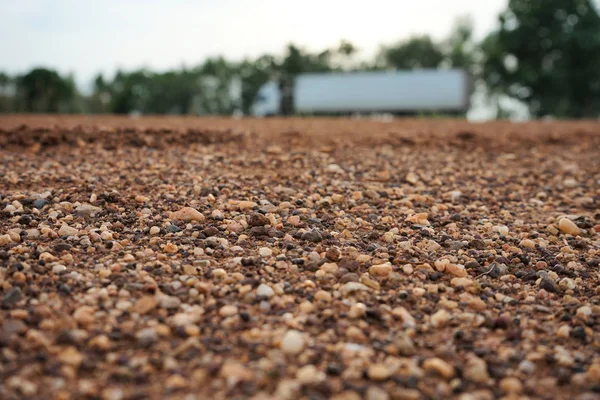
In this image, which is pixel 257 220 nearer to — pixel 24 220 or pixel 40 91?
pixel 24 220

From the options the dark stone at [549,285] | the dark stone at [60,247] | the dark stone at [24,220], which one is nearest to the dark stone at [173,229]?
the dark stone at [60,247]

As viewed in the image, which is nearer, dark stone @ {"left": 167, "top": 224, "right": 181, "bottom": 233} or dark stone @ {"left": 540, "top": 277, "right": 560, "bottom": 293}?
dark stone @ {"left": 540, "top": 277, "right": 560, "bottom": 293}

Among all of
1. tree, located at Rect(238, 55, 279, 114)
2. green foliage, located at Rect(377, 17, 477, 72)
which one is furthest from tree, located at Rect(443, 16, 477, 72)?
tree, located at Rect(238, 55, 279, 114)

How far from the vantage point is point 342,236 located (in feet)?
12.5

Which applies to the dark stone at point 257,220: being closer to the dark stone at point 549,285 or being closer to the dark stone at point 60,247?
the dark stone at point 60,247

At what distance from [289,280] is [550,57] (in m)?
29.2

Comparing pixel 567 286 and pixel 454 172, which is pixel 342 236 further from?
pixel 454 172

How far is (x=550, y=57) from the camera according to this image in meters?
28.7

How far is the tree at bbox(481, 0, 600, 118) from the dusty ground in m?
24.7

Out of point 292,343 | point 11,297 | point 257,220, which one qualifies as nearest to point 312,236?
point 257,220

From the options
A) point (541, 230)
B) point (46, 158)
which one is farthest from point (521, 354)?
point (46, 158)

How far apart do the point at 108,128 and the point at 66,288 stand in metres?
4.34

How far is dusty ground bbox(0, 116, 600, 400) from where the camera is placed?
2373mm

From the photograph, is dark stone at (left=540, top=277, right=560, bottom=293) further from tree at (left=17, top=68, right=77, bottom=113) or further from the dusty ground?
tree at (left=17, top=68, right=77, bottom=113)
